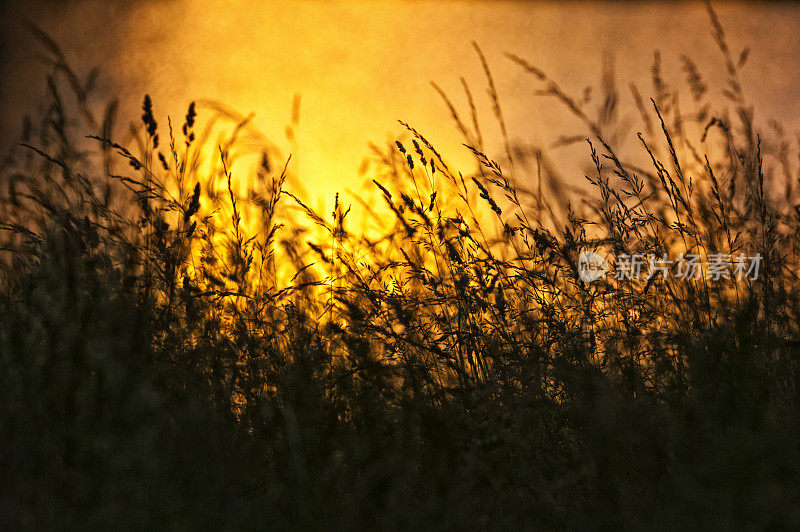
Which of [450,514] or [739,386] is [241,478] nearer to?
[450,514]

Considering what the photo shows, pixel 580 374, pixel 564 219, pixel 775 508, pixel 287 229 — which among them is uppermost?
pixel 287 229

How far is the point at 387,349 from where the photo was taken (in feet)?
4.67

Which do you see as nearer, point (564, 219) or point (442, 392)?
point (442, 392)

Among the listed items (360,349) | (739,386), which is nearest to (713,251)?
(739,386)

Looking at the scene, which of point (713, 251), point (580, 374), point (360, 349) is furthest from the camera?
point (713, 251)

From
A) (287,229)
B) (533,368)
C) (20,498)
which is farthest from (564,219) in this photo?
(20,498)

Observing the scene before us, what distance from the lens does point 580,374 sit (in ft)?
4.10

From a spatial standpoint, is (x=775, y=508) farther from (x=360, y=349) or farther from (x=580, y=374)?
(x=360, y=349)

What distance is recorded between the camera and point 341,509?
0.98 m

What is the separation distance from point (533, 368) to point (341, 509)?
1.76ft

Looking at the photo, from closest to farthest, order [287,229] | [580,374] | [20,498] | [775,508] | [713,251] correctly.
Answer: [775,508] < [20,498] < [580,374] < [713,251] < [287,229]

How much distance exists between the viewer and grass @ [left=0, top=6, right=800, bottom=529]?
1009 millimetres

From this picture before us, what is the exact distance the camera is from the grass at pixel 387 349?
1.01 metres

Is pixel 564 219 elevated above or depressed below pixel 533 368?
above
